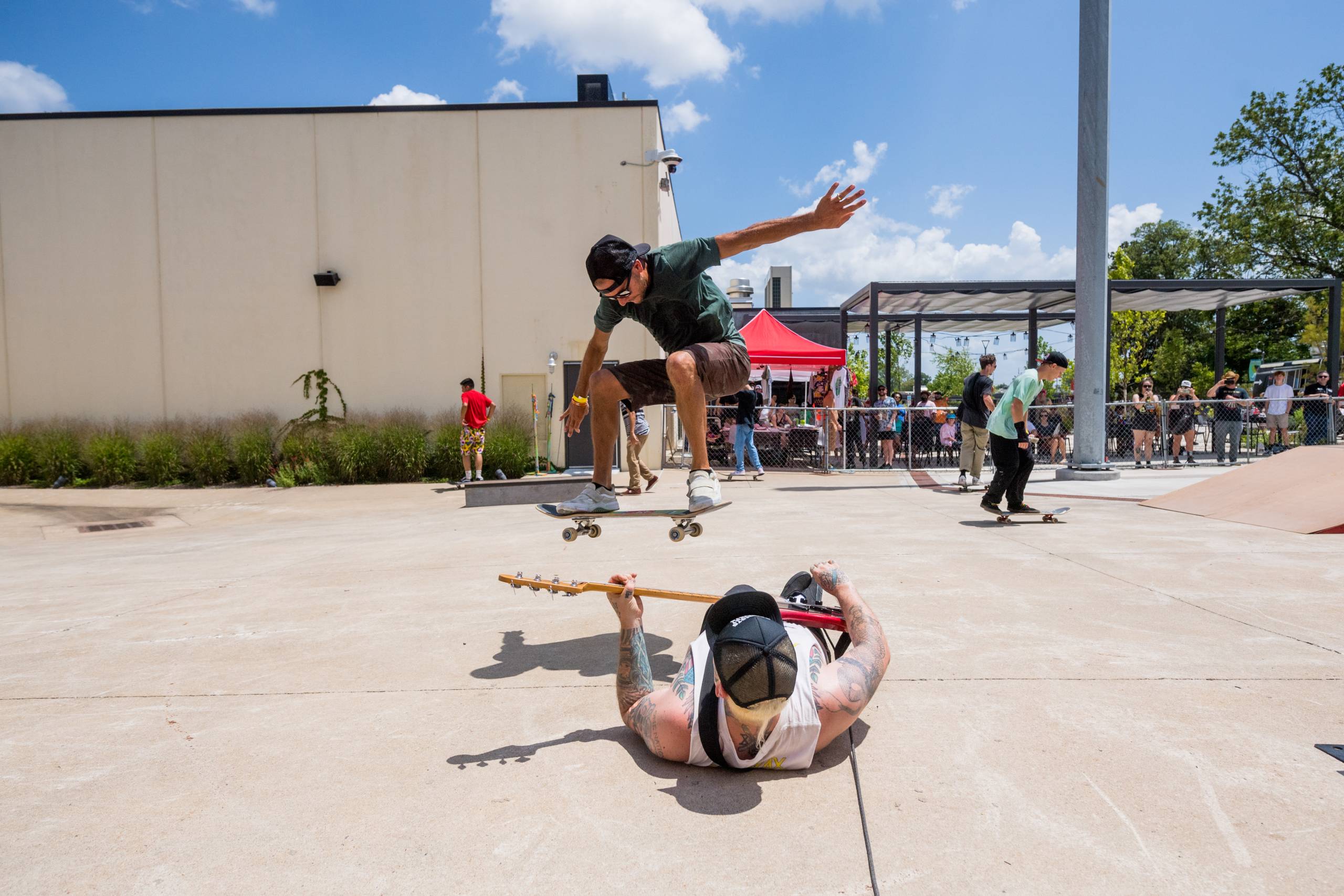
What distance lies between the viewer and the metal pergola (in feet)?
51.5

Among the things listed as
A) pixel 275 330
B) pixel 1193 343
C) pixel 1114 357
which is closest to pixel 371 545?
pixel 275 330

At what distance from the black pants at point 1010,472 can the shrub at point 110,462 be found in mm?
15193

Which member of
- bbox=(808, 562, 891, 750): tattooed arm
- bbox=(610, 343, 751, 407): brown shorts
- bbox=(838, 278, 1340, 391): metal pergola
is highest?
bbox=(838, 278, 1340, 391): metal pergola

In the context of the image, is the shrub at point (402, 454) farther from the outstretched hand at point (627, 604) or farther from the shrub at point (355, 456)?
the outstretched hand at point (627, 604)

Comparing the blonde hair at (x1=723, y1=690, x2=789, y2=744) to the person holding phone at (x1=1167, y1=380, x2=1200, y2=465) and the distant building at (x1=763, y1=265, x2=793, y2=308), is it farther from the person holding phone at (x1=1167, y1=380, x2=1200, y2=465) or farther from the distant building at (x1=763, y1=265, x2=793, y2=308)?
the distant building at (x1=763, y1=265, x2=793, y2=308)

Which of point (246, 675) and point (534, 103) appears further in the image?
point (534, 103)

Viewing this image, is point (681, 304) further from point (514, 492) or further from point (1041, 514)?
point (514, 492)

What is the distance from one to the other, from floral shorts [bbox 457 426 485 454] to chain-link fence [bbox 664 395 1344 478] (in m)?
4.28

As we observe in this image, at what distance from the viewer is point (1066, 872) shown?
1.97m

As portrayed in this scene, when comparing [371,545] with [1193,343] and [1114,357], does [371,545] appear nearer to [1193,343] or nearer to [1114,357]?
[1114,357]

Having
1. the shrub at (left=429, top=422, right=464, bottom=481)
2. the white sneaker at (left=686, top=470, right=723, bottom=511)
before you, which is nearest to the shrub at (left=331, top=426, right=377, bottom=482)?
the shrub at (left=429, top=422, right=464, bottom=481)

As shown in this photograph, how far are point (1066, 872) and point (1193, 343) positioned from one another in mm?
58152

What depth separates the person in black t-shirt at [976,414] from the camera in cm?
1062

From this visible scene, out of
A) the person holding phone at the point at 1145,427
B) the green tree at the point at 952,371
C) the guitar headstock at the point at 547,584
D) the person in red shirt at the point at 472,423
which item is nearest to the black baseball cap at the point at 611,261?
the guitar headstock at the point at 547,584
